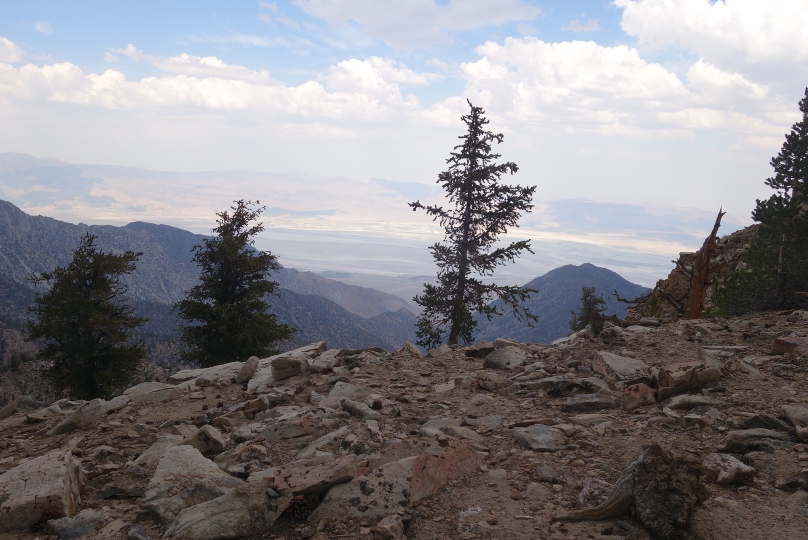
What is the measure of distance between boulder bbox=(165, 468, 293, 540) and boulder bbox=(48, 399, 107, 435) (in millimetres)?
5204

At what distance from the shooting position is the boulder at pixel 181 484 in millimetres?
5156

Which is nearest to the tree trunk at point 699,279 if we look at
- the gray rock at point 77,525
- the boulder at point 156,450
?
the boulder at point 156,450

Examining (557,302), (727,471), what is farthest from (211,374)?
(557,302)

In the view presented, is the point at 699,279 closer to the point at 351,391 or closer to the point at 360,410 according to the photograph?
the point at 351,391

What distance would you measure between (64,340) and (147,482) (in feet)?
→ 66.3

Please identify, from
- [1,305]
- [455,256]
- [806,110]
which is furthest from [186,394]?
[1,305]

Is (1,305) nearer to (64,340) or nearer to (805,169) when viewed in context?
(64,340)

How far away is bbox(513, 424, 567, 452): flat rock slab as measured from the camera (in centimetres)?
611

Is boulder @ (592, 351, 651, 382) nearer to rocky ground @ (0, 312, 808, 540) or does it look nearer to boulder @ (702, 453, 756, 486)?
rocky ground @ (0, 312, 808, 540)

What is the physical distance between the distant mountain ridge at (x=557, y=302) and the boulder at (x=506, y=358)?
93.7 m

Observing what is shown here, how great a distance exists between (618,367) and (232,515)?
6.88 metres

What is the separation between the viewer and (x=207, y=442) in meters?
6.94

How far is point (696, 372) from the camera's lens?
7.86 meters

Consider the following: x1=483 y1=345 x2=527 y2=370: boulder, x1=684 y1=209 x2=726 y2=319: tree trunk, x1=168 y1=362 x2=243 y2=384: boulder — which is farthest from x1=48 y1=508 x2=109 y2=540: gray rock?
x1=684 y1=209 x2=726 y2=319: tree trunk
